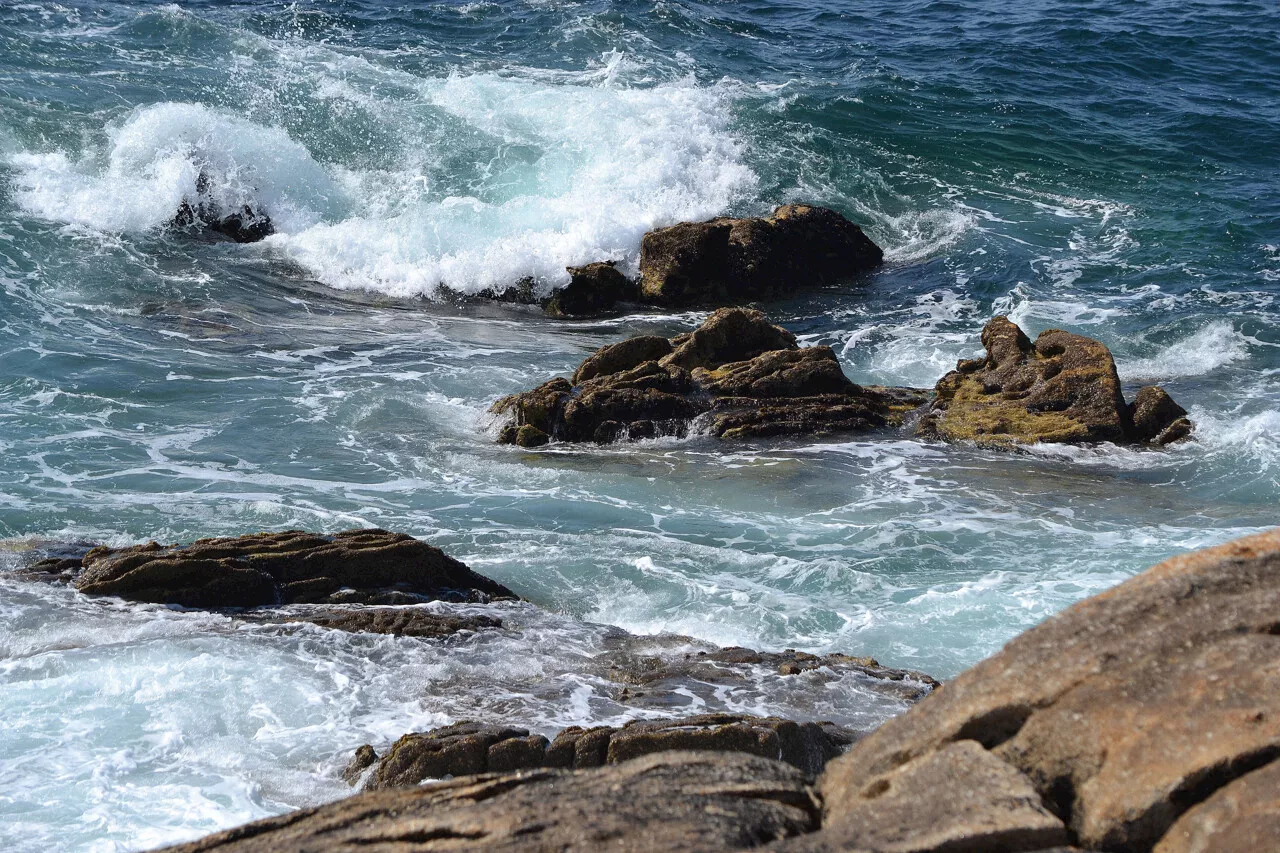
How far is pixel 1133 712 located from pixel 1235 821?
503 mm

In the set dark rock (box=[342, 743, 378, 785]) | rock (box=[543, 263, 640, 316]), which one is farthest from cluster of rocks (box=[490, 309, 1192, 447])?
dark rock (box=[342, 743, 378, 785])

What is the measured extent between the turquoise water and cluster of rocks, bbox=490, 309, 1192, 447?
1.25 ft

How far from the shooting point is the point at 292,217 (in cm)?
2194

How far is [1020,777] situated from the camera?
12.7 feet

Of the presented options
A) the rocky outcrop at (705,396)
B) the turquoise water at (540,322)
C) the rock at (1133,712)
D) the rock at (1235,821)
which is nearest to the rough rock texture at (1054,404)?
the turquoise water at (540,322)

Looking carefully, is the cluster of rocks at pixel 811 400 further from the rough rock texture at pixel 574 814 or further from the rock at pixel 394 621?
the rough rock texture at pixel 574 814

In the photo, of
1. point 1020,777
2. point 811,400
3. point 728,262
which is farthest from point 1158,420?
point 1020,777

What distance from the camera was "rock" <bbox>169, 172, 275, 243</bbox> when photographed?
2136cm

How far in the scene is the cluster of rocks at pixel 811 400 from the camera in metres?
13.6

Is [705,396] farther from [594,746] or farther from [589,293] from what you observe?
[594,746]

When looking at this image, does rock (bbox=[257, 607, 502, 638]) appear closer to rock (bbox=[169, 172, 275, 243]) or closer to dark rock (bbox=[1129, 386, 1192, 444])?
dark rock (bbox=[1129, 386, 1192, 444])

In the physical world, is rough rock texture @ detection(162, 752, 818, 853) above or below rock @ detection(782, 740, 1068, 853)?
below

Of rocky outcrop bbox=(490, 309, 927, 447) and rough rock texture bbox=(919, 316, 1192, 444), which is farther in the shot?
rocky outcrop bbox=(490, 309, 927, 447)

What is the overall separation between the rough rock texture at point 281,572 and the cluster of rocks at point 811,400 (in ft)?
→ 13.0
